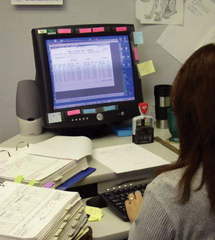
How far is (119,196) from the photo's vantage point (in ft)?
3.64

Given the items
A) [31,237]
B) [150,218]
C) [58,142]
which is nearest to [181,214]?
[150,218]

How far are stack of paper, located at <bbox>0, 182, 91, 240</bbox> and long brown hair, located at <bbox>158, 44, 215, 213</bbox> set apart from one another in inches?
11.4

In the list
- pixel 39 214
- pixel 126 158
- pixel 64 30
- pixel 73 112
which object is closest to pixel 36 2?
pixel 64 30

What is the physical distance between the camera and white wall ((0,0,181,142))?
159 cm

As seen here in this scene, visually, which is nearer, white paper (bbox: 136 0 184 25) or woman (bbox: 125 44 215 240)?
woman (bbox: 125 44 215 240)

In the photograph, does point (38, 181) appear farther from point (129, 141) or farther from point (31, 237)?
point (129, 141)

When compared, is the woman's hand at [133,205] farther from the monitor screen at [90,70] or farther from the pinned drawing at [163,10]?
the pinned drawing at [163,10]

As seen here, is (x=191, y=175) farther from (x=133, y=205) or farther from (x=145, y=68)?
(x=145, y=68)

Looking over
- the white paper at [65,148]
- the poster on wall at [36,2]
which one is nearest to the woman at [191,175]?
the white paper at [65,148]

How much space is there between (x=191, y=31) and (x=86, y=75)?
0.64m

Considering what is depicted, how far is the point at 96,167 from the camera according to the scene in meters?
1.24

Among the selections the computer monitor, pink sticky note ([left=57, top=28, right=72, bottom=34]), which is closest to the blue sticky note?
the computer monitor

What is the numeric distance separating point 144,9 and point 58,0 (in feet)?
1.36

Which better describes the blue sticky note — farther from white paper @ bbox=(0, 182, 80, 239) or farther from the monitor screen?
white paper @ bbox=(0, 182, 80, 239)
